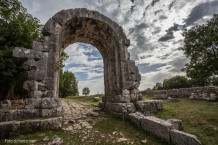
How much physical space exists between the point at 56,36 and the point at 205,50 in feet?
64.2

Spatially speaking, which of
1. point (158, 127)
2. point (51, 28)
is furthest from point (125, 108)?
point (51, 28)

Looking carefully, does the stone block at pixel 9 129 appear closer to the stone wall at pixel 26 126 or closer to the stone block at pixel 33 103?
the stone wall at pixel 26 126

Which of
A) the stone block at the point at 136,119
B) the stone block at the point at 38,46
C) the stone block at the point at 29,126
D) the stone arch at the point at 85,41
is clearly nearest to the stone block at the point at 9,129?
the stone block at the point at 29,126

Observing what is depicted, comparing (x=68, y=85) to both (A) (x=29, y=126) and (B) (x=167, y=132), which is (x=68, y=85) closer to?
(A) (x=29, y=126)

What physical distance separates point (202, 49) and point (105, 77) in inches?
642

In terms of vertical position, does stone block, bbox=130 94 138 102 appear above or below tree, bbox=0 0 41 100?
below

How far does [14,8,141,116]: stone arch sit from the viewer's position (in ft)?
19.3

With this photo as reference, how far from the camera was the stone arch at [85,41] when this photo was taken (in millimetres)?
5871

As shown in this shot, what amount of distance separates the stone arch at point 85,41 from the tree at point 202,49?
15371mm

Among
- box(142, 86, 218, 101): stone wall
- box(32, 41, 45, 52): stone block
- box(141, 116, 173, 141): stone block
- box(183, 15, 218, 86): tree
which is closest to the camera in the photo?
box(141, 116, 173, 141): stone block

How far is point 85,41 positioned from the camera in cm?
941

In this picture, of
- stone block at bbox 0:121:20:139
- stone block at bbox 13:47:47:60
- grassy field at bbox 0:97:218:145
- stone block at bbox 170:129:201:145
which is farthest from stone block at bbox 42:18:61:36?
stone block at bbox 170:129:201:145

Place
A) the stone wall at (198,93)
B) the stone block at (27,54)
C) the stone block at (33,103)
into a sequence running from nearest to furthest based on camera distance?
1. the stone block at (33,103)
2. the stone block at (27,54)
3. the stone wall at (198,93)

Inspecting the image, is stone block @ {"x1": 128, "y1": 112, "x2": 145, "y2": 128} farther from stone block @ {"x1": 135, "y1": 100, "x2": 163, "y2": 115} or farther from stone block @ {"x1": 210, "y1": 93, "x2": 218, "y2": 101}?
stone block @ {"x1": 210, "y1": 93, "x2": 218, "y2": 101}
